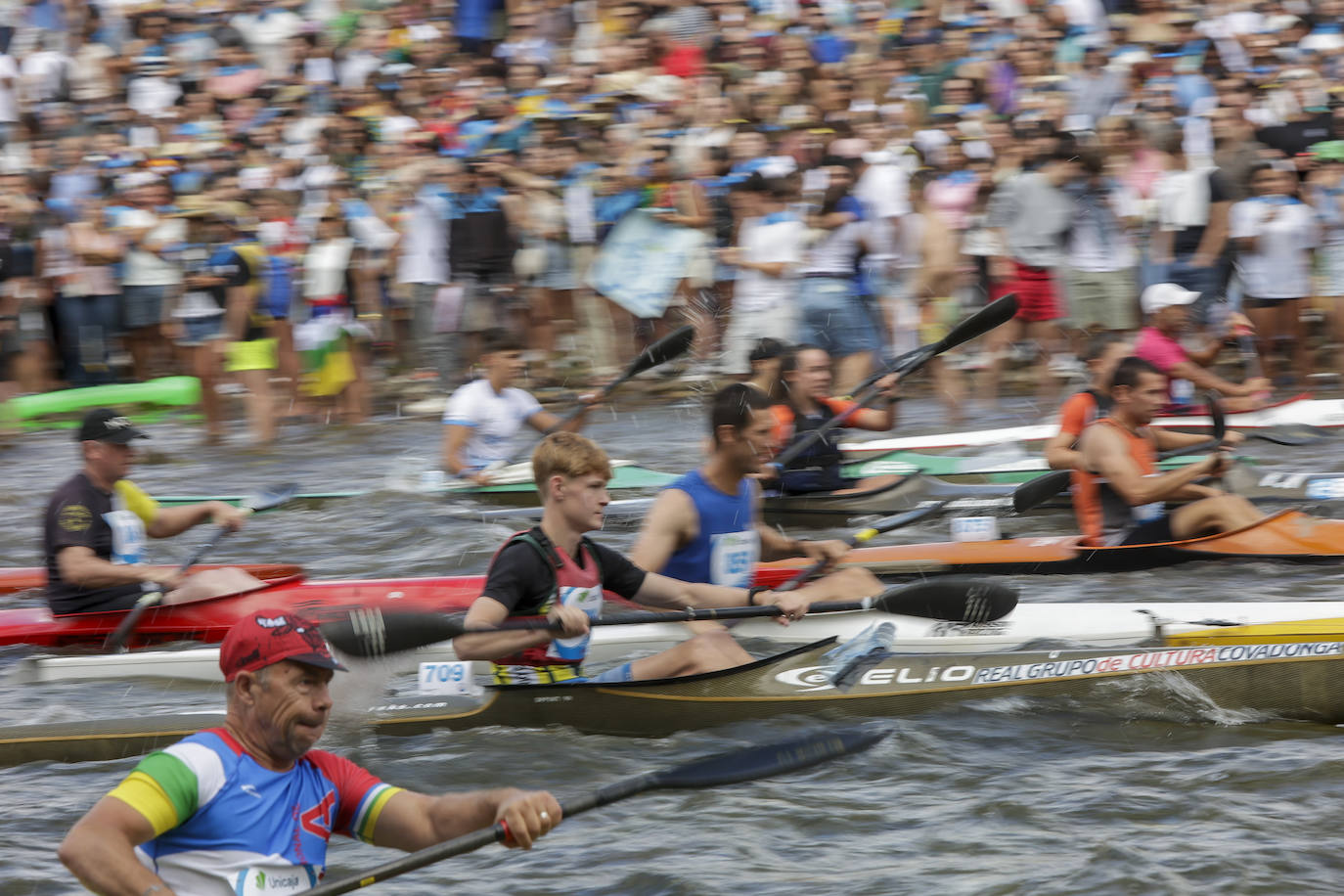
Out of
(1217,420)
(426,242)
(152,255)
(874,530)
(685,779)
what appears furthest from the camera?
(152,255)

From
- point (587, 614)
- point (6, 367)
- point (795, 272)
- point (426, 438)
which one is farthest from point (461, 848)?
point (6, 367)

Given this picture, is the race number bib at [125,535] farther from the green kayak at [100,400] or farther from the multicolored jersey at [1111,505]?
the green kayak at [100,400]

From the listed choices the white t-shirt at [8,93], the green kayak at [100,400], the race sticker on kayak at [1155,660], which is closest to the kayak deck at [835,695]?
the race sticker on kayak at [1155,660]

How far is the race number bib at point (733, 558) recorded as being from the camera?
5.93m

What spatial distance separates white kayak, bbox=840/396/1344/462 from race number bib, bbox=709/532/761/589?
4072mm

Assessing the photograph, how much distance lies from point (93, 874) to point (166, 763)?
0.88ft

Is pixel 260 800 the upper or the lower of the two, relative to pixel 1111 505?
upper

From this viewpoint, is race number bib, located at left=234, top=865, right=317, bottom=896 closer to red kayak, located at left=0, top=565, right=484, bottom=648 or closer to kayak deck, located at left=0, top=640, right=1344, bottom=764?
kayak deck, located at left=0, top=640, right=1344, bottom=764

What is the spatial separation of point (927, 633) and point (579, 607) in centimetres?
156

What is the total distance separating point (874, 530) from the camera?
24.3 feet

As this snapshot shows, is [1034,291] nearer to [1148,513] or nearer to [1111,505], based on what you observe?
[1111,505]

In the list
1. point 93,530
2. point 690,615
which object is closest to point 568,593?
point 690,615

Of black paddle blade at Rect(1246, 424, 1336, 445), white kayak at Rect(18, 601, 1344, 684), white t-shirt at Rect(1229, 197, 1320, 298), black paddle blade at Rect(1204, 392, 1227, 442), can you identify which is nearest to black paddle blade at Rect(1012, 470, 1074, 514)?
black paddle blade at Rect(1204, 392, 1227, 442)

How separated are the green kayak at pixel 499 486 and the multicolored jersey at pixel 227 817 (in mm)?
6121
